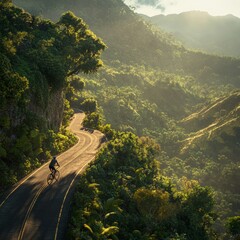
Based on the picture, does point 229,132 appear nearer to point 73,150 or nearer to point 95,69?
point 95,69

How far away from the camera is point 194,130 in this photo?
151125mm

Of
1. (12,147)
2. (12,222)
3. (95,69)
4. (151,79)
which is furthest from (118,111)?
(12,222)

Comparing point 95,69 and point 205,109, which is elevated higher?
point 95,69

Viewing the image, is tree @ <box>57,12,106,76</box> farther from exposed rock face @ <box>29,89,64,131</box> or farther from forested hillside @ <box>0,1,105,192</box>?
exposed rock face @ <box>29,89,64,131</box>

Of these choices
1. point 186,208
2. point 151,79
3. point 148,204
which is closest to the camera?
point 148,204

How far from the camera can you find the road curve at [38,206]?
2016 centimetres

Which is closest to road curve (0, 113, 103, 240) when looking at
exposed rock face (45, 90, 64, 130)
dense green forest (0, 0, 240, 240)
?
dense green forest (0, 0, 240, 240)

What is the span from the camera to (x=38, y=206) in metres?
23.6

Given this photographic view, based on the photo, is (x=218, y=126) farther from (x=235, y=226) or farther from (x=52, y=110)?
(x=52, y=110)

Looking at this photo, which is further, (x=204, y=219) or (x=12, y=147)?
(x=204, y=219)

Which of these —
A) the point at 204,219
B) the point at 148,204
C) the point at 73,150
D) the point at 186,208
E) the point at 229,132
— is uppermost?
the point at 73,150

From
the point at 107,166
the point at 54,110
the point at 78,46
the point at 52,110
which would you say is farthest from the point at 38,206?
the point at 78,46

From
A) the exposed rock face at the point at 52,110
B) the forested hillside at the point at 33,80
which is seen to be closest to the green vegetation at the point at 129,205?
the forested hillside at the point at 33,80

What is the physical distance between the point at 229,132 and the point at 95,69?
89691 millimetres
